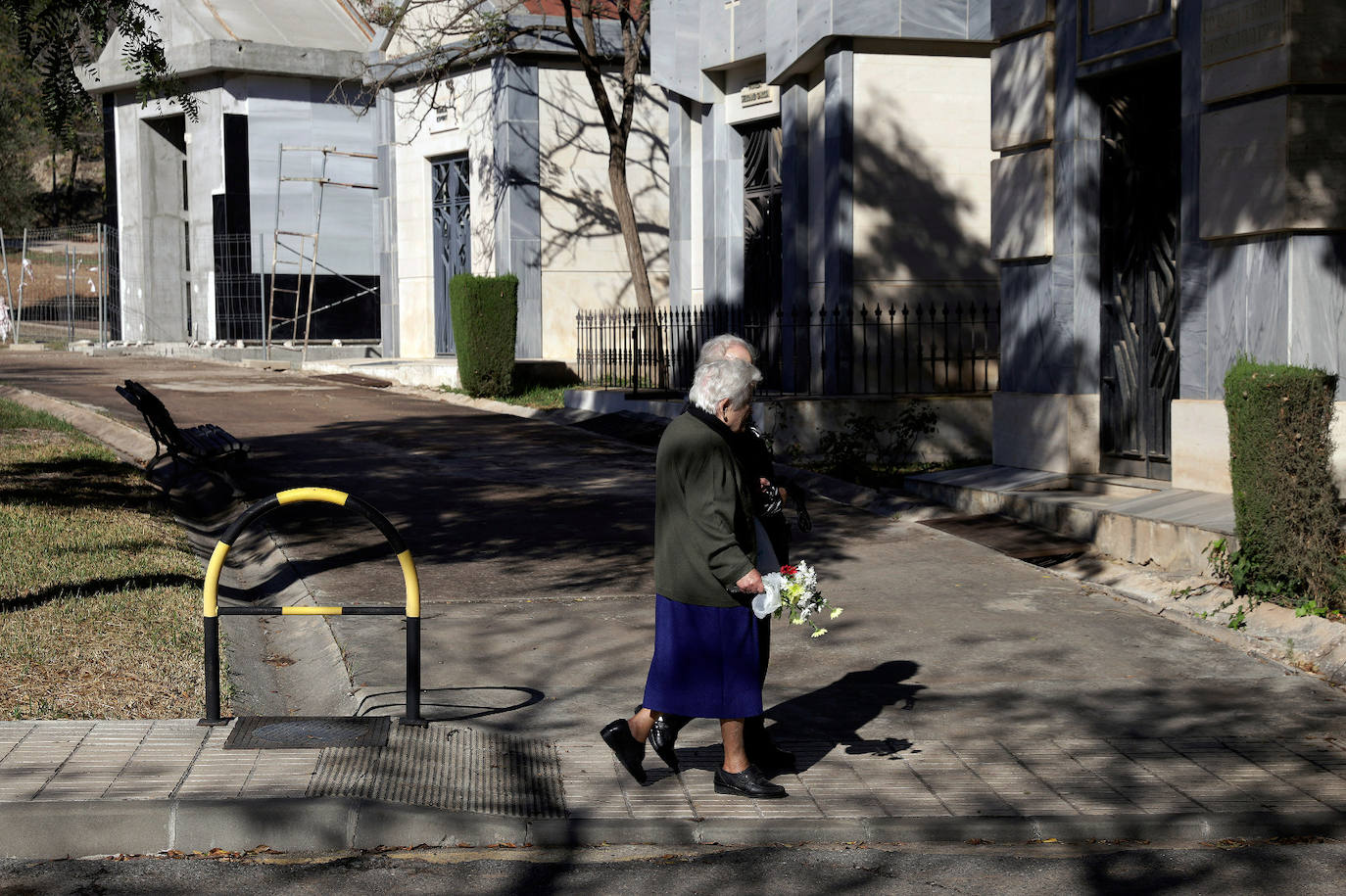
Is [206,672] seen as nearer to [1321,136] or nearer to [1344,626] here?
[1344,626]

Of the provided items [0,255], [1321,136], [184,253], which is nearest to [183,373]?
[184,253]

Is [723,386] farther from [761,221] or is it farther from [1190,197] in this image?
[761,221]

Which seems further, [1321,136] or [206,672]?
[1321,136]

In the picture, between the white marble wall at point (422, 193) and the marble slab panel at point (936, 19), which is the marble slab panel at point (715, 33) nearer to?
the marble slab panel at point (936, 19)

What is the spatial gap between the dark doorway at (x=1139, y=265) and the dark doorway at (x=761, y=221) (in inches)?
312

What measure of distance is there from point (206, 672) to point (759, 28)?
14.8m

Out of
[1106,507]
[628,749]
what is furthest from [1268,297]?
[628,749]

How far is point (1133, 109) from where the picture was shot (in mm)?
11961

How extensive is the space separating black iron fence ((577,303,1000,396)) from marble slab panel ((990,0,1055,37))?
3624 mm

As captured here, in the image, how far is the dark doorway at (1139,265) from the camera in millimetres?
11625

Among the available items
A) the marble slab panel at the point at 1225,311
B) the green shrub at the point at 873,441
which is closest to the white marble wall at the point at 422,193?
the green shrub at the point at 873,441

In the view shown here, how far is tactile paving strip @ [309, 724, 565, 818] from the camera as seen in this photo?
5395mm

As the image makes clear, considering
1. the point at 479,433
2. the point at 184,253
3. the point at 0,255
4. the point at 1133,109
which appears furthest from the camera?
the point at 0,255

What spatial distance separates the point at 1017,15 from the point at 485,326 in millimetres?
12068
